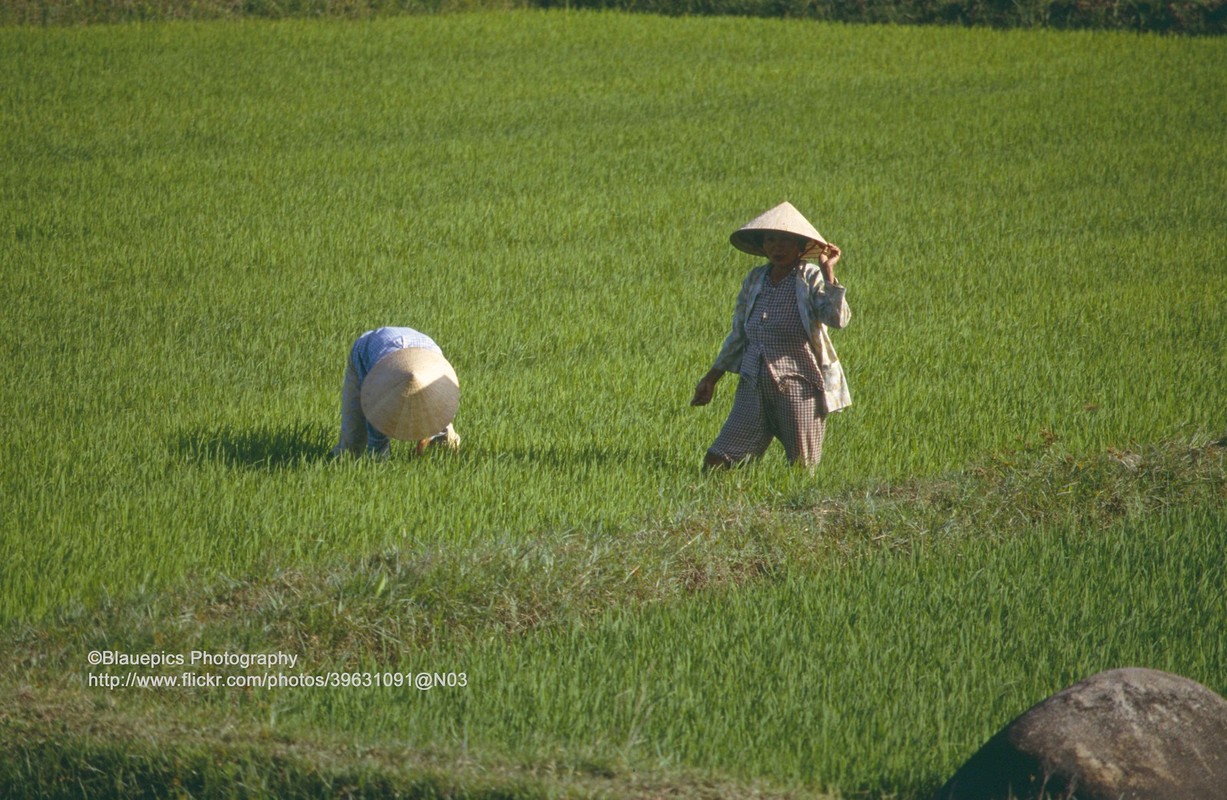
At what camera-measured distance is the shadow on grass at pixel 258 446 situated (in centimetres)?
Result: 532

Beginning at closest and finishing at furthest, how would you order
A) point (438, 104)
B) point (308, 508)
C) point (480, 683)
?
point (480, 683)
point (308, 508)
point (438, 104)

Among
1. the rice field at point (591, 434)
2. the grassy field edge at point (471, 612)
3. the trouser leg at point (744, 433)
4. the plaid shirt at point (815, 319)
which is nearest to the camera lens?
the grassy field edge at point (471, 612)

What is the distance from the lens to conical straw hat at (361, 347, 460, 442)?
4672 mm

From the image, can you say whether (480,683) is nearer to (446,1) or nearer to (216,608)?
(216,608)

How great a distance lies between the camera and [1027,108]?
15047 millimetres

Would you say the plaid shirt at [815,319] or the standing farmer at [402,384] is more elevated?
the plaid shirt at [815,319]

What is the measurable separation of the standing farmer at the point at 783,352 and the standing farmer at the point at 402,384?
1059 millimetres

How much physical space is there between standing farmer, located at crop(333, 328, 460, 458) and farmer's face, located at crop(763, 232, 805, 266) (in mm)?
1265

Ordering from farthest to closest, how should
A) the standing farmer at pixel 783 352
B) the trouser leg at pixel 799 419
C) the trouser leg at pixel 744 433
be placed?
the trouser leg at pixel 744 433
the trouser leg at pixel 799 419
the standing farmer at pixel 783 352

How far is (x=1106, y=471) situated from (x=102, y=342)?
16.9ft

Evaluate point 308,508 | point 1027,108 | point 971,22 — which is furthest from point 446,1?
point 308,508

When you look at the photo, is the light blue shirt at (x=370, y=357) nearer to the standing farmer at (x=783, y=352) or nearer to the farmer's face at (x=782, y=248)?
the standing farmer at (x=783, y=352)

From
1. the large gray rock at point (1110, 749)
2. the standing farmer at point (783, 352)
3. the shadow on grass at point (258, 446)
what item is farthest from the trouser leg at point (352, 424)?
the large gray rock at point (1110, 749)

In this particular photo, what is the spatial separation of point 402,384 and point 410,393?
0.05 metres
